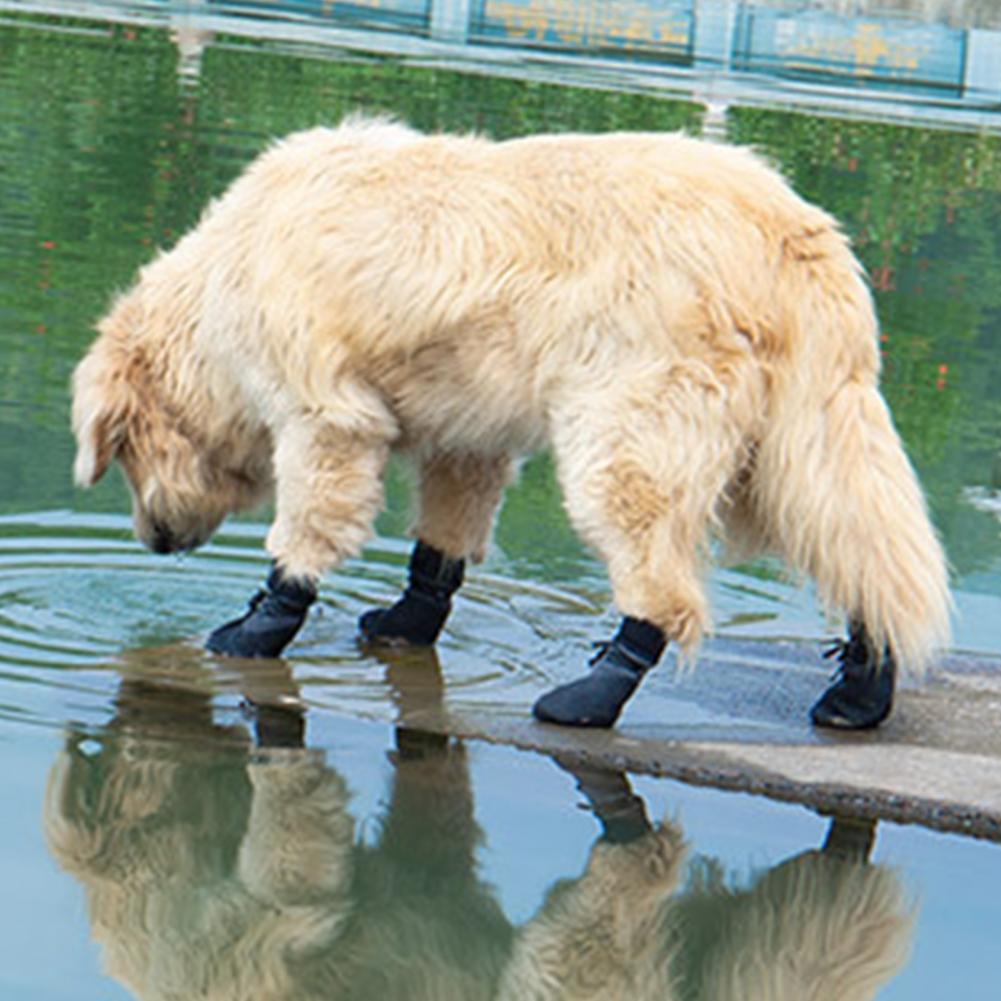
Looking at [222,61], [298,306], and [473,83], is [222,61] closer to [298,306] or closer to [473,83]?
[473,83]

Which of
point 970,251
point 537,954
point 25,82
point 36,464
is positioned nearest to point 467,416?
point 537,954

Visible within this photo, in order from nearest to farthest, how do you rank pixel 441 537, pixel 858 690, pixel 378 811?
1. pixel 378 811
2. pixel 858 690
3. pixel 441 537

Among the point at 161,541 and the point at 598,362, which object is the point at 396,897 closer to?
the point at 598,362

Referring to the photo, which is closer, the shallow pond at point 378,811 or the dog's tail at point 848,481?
the shallow pond at point 378,811

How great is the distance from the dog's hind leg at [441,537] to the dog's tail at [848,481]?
1088 mm

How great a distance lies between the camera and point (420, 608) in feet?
22.0

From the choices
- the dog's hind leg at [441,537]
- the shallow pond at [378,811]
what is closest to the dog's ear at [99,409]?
the shallow pond at [378,811]

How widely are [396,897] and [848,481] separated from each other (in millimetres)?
1702

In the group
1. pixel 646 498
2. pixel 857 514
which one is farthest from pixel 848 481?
pixel 646 498

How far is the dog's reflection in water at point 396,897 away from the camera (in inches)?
177

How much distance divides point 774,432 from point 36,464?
322cm

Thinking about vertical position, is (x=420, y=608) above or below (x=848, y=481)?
below

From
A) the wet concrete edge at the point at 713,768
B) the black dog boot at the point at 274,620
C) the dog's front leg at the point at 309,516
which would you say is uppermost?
the dog's front leg at the point at 309,516

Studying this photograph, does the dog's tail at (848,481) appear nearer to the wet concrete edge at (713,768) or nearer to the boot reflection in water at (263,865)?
the wet concrete edge at (713,768)
